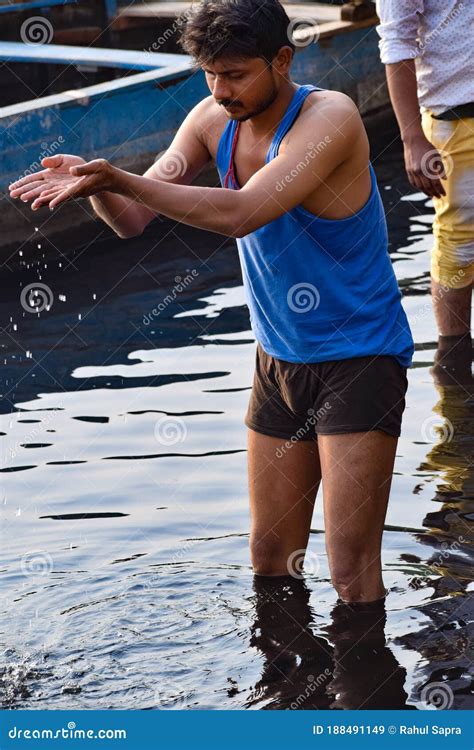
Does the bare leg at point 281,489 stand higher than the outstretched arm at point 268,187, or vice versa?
the outstretched arm at point 268,187

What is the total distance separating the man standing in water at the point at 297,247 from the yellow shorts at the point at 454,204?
2462mm

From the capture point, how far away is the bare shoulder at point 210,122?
3971mm

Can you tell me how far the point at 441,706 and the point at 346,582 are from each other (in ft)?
1.53

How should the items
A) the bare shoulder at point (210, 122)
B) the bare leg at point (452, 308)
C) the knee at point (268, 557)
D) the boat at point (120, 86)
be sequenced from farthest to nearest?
the boat at point (120, 86) < the bare leg at point (452, 308) < the knee at point (268, 557) < the bare shoulder at point (210, 122)

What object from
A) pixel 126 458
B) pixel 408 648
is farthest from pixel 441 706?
pixel 126 458

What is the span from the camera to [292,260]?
3809 millimetres

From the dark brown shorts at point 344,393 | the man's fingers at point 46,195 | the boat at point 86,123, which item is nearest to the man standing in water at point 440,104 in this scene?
the dark brown shorts at point 344,393

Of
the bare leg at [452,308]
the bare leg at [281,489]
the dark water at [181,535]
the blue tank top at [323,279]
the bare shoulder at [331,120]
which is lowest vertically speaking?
the dark water at [181,535]

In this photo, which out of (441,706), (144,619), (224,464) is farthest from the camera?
(224,464)

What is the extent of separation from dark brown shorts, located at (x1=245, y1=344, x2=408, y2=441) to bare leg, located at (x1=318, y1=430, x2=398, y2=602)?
0.14 feet

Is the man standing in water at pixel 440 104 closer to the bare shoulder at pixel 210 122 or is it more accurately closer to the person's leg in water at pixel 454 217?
the person's leg in water at pixel 454 217

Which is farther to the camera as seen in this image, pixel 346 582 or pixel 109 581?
pixel 109 581

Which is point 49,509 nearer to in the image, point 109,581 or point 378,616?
point 109,581

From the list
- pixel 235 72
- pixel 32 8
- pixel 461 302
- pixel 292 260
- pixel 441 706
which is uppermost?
pixel 32 8
